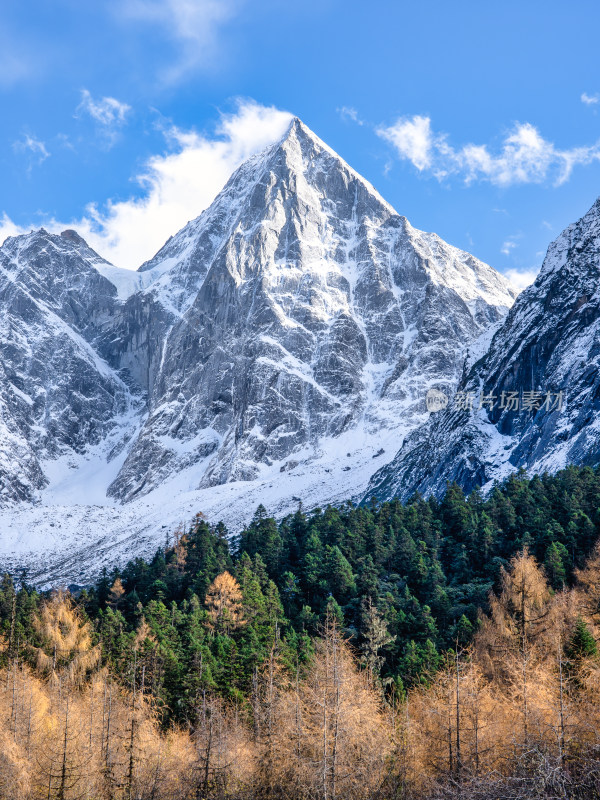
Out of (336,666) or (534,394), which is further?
(534,394)

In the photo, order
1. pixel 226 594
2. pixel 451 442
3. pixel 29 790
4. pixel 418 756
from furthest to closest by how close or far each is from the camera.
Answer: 1. pixel 451 442
2. pixel 226 594
3. pixel 29 790
4. pixel 418 756

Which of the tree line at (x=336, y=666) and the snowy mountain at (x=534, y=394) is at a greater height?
the snowy mountain at (x=534, y=394)

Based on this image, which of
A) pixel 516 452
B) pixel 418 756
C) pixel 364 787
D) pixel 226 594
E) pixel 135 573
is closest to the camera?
pixel 364 787

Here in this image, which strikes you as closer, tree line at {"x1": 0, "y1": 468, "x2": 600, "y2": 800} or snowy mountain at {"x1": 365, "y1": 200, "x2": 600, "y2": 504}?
tree line at {"x1": 0, "y1": 468, "x2": 600, "y2": 800}

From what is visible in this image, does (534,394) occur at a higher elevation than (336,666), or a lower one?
higher

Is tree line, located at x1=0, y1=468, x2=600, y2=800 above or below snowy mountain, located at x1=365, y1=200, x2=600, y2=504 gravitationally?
below

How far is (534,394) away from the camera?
494 ft

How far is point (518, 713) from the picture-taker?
4300 centimetres

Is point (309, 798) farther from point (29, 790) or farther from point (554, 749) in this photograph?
point (29, 790)

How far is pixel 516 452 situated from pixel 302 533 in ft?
192

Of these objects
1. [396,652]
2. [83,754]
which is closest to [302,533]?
[396,652]

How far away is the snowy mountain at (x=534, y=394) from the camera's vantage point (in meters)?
134

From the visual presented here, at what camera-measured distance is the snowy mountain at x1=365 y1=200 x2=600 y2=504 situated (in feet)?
440

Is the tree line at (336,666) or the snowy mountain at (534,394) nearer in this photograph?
the tree line at (336,666)
